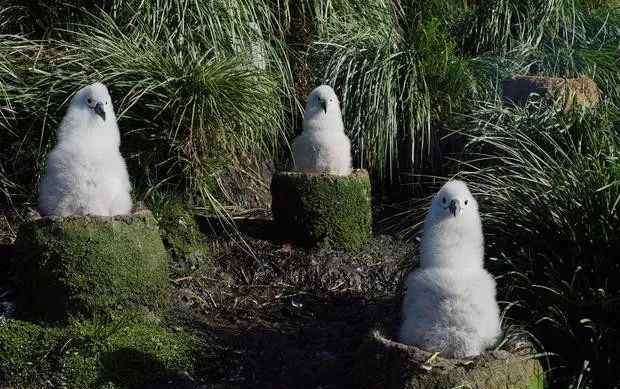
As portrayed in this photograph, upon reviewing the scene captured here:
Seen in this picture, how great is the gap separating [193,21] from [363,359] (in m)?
3.48

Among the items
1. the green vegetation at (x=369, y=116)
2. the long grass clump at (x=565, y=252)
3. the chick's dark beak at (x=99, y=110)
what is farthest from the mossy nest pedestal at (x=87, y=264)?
the long grass clump at (x=565, y=252)

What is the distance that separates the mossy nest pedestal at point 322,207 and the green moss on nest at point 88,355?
147 cm

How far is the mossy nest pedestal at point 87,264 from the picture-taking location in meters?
4.08

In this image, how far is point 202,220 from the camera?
5.61 m

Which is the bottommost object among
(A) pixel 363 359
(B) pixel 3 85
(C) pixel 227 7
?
(A) pixel 363 359

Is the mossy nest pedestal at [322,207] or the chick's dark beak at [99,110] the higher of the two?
the chick's dark beak at [99,110]

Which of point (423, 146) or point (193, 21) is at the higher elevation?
point (193, 21)

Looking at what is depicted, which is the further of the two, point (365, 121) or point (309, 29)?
point (309, 29)

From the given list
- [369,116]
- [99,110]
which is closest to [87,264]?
[99,110]

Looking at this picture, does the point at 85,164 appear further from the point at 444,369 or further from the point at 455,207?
the point at 444,369

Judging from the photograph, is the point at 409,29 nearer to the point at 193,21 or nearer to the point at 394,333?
the point at 193,21

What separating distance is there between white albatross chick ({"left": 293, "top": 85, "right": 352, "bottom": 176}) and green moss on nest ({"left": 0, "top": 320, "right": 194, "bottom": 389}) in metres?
1.65

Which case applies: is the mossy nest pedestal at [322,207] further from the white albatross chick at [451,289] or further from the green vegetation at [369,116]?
the white albatross chick at [451,289]

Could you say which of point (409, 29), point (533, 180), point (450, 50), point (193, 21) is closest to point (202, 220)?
point (193, 21)
